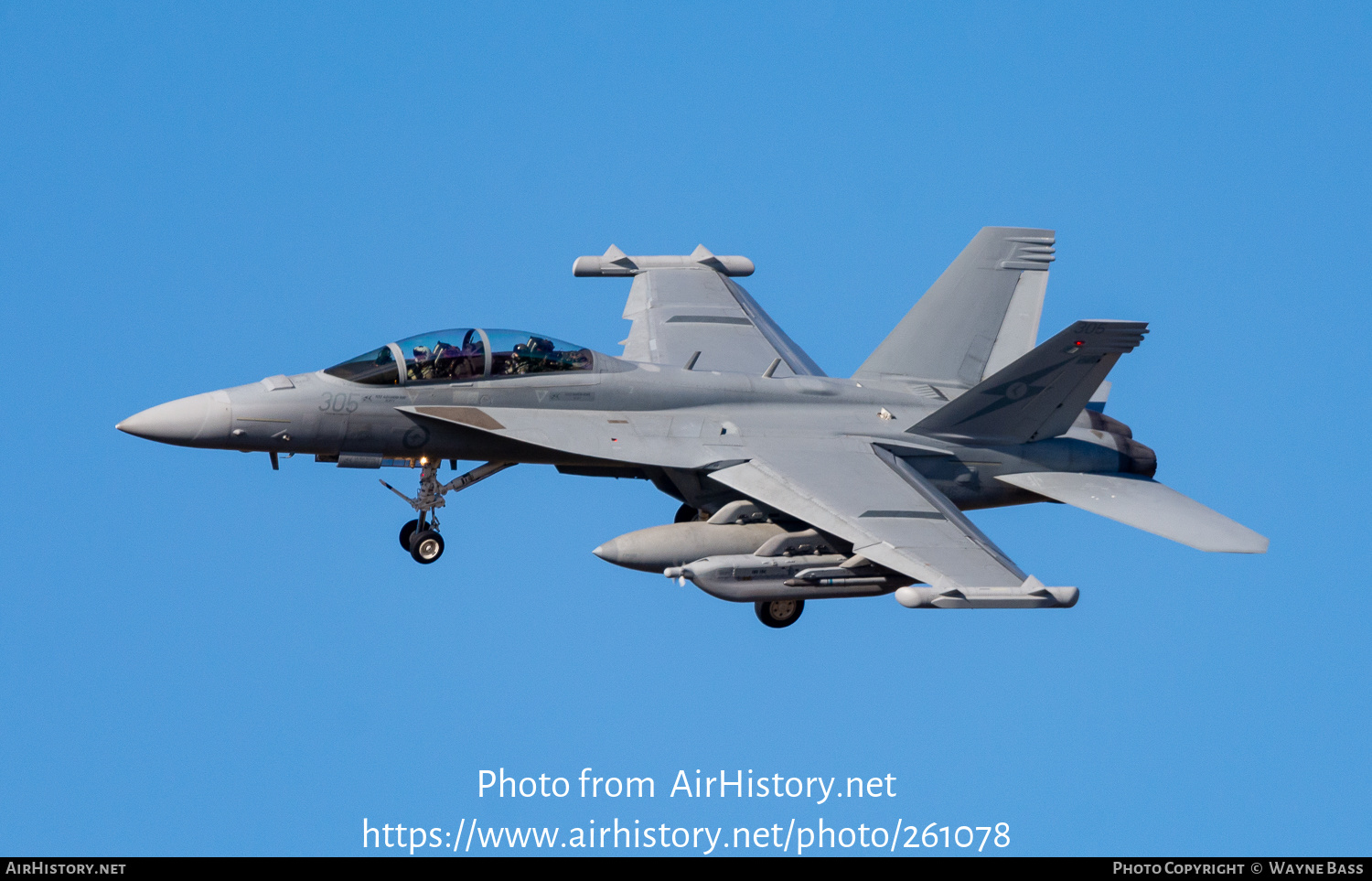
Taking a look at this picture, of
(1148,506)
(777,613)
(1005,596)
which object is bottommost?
(1005,596)

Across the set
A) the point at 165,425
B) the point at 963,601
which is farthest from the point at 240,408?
the point at 963,601

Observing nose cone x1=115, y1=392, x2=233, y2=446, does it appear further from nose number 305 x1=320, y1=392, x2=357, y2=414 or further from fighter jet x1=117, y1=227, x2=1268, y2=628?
nose number 305 x1=320, y1=392, x2=357, y2=414

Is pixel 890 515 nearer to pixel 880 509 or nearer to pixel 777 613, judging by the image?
pixel 880 509

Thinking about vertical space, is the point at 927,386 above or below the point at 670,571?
above

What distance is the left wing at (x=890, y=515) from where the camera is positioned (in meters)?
17.3

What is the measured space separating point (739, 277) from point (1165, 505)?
26.4 ft

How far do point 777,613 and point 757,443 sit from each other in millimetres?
1912

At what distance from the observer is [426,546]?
66.1 ft

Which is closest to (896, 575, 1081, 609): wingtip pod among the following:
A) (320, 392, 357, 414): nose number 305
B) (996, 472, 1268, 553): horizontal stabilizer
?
(996, 472, 1268, 553): horizontal stabilizer

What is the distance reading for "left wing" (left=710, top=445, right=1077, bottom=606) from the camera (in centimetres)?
1733

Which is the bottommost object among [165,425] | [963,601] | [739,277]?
[963,601]

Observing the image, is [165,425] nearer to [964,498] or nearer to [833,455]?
[833,455]

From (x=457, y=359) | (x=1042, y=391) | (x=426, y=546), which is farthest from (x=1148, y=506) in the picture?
(x=426, y=546)

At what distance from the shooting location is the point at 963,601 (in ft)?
55.9
